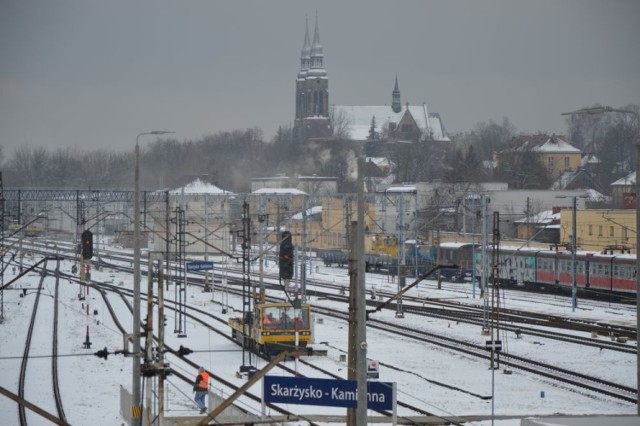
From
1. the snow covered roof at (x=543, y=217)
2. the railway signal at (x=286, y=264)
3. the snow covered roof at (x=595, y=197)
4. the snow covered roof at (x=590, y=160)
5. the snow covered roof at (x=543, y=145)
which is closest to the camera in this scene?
the railway signal at (x=286, y=264)

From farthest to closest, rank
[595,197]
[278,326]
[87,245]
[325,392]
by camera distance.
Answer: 1. [595,197]
2. [87,245]
3. [278,326]
4. [325,392]

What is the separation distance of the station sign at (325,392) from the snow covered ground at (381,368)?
20.5ft

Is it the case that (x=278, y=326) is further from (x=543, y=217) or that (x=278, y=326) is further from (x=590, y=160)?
(x=590, y=160)

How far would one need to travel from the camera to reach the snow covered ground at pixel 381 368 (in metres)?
27.2

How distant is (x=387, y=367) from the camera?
34.0 metres

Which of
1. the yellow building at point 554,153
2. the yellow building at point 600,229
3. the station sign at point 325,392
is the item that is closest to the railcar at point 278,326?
the station sign at point 325,392

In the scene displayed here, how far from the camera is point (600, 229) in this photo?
75.8 m

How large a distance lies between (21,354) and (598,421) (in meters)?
25.2

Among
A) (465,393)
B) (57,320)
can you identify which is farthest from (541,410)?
(57,320)

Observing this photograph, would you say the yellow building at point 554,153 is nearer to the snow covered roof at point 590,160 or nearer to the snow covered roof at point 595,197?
the snow covered roof at point 590,160

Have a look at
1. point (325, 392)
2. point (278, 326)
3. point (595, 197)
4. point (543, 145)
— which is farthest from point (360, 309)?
point (543, 145)

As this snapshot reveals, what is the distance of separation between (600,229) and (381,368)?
4575 centimetres

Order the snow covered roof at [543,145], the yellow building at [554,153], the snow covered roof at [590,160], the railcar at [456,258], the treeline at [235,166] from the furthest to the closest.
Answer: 1. the snow covered roof at [543,145]
2. the yellow building at [554,153]
3. the snow covered roof at [590,160]
4. the treeline at [235,166]
5. the railcar at [456,258]

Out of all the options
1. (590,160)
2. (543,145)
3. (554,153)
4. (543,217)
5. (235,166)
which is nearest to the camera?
(543,217)
